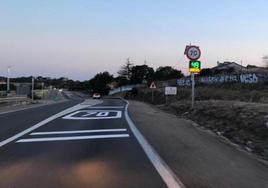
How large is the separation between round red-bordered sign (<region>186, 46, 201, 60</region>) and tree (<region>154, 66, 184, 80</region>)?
127578 millimetres

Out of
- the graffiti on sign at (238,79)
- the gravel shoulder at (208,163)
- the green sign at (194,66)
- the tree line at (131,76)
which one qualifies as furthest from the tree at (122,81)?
the gravel shoulder at (208,163)

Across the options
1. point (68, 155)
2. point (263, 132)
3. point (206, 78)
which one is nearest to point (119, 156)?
point (68, 155)

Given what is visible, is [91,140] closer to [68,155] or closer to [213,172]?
[68,155]

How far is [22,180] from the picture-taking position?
734cm

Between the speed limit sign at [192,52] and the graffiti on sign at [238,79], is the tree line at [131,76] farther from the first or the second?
the speed limit sign at [192,52]

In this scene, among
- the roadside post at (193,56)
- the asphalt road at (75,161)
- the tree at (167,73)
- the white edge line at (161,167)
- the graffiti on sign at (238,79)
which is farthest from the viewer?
the tree at (167,73)

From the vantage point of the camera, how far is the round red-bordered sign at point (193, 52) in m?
25.9

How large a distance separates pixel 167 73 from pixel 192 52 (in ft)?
454

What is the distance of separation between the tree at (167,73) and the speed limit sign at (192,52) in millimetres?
127577

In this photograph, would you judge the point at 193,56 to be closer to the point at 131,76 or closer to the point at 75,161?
the point at 75,161

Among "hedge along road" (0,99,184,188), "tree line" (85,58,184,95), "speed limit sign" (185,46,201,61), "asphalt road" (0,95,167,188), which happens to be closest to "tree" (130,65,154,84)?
"tree line" (85,58,184,95)

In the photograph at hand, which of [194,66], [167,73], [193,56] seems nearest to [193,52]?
[193,56]

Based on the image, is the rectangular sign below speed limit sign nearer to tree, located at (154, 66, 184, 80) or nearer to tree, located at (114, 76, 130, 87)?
tree, located at (154, 66, 184, 80)

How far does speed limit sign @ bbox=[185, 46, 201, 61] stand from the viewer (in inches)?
1019
